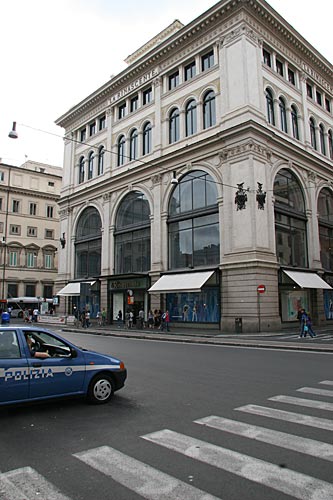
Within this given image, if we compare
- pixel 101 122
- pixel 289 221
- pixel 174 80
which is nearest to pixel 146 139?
pixel 174 80

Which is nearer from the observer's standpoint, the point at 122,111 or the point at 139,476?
the point at 139,476

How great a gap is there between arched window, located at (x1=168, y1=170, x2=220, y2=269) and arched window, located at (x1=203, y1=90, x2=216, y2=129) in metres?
3.88

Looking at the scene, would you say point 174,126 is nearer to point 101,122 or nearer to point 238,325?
point 101,122

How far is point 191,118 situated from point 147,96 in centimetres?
704

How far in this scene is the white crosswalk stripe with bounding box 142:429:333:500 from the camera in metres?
3.64

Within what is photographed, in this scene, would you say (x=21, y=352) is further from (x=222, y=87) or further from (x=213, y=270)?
(x=222, y=87)

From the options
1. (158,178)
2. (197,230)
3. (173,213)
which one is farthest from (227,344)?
(158,178)

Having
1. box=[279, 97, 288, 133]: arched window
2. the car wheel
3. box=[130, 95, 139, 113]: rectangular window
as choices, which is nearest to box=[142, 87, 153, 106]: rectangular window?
box=[130, 95, 139, 113]: rectangular window

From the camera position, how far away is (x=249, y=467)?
415 centimetres

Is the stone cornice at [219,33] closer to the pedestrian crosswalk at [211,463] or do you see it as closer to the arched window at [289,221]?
the arched window at [289,221]

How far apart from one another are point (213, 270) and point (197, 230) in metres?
3.88

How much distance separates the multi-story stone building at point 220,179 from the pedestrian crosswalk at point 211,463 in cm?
1887

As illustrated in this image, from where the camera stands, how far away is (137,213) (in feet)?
114

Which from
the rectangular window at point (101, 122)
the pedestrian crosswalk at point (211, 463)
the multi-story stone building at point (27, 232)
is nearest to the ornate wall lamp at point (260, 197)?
the pedestrian crosswalk at point (211, 463)
